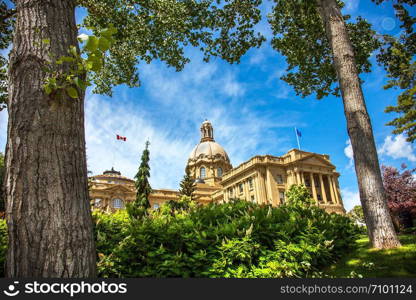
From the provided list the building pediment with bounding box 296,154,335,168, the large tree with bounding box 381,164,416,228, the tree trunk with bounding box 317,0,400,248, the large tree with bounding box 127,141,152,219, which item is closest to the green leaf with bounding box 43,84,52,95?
the tree trunk with bounding box 317,0,400,248

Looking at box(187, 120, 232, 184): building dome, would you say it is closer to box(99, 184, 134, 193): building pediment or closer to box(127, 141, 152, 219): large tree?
box(99, 184, 134, 193): building pediment

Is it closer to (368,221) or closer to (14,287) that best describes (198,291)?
(14,287)

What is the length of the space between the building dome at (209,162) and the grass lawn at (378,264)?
69.0 m

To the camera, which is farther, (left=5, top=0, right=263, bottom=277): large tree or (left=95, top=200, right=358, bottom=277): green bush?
(left=95, top=200, right=358, bottom=277): green bush

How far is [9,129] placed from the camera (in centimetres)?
201

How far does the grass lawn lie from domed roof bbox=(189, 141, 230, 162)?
73.3m

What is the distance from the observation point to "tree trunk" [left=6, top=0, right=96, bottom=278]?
5.82 feet

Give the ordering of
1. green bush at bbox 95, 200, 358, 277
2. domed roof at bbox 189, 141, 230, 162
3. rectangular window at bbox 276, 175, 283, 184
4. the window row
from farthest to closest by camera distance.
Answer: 1. domed roof at bbox 189, 141, 230, 162
2. the window row
3. rectangular window at bbox 276, 175, 283, 184
4. green bush at bbox 95, 200, 358, 277

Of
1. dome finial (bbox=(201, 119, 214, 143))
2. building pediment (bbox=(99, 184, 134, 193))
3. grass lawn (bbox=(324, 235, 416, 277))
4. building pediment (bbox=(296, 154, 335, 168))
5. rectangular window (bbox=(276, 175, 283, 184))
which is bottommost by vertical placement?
grass lawn (bbox=(324, 235, 416, 277))

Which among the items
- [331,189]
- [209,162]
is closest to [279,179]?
[331,189]

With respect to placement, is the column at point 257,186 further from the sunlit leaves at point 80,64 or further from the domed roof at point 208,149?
the sunlit leaves at point 80,64

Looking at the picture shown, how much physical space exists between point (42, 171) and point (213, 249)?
9.22 feet

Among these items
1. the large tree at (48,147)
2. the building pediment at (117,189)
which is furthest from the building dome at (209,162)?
the large tree at (48,147)

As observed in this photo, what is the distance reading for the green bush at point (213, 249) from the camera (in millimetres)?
3775
